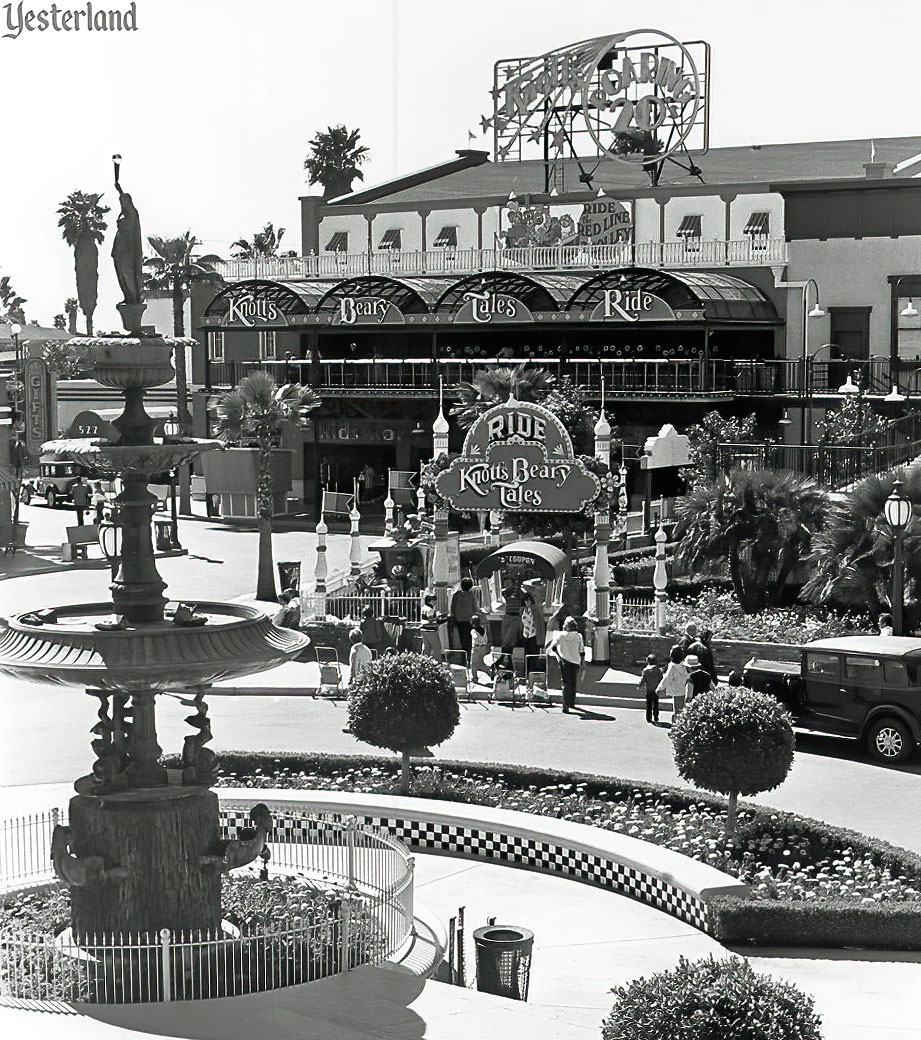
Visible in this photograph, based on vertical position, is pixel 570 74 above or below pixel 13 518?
above

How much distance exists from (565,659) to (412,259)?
113 ft

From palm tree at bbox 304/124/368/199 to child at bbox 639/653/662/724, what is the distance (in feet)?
189

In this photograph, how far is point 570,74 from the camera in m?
55.1

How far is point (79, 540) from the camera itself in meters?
40.2

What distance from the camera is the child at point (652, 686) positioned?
2252cm

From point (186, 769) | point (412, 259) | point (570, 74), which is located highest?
point (570, 74)

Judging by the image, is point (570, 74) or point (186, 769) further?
point (570, 74)

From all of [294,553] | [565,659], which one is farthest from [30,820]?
[294,553]

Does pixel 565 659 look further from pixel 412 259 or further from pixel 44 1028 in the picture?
pixel 412 259

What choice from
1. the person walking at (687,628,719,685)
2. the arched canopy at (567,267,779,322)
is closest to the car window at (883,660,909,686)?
the person walking at (687,628,719,685)

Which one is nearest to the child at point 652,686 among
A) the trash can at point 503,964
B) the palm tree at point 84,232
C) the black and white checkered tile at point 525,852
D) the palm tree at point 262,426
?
the black and white checkered tile at point 525,852

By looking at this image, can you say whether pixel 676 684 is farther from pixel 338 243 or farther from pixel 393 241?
pixel 338 243

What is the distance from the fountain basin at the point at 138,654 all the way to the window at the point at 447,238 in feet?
160

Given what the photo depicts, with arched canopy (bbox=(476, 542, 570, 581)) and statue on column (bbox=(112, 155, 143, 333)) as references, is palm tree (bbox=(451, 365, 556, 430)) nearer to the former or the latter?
arched canopy (bbox=(476, 542, 570, 581))
